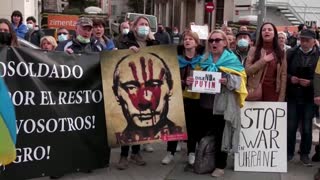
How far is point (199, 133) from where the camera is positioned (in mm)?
6457

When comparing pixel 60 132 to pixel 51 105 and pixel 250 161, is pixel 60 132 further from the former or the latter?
pixel 250 161

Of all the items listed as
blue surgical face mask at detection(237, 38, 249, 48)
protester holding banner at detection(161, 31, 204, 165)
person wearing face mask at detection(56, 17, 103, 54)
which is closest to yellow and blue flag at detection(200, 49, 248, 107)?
protester holding banner at detection(161, 31, 204, 165)

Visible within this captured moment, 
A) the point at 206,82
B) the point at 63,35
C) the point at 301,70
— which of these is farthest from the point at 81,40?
the point at 63,35

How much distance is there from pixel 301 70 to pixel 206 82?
137cm

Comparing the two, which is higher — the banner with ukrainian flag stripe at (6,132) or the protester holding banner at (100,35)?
the protester holding banner at (100,35)

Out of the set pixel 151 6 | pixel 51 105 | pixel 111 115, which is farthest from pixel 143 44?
pixel 151 6

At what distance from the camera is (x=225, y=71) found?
19.7 ft

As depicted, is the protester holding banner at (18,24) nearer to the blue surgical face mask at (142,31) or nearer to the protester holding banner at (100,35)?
the protester holding banner at (100,35)

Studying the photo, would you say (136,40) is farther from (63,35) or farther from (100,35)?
(63,35)

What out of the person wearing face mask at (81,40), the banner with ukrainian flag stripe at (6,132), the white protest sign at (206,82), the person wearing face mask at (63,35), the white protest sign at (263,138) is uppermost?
the person wearing face mask at (81,40)

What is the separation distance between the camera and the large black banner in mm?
5258

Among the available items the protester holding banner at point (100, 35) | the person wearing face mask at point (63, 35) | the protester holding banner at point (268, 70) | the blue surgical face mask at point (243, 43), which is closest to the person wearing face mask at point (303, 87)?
the protester holding banner at point (268, 70)

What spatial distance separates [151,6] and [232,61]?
73.2 meters

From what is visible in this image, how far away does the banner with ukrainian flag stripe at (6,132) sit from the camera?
174 inches
